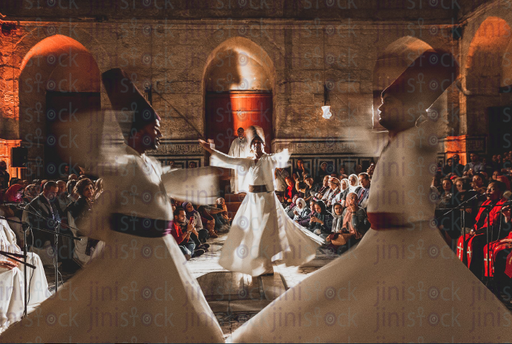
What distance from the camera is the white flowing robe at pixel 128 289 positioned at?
6.89 feet

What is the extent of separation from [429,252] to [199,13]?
11849 mm

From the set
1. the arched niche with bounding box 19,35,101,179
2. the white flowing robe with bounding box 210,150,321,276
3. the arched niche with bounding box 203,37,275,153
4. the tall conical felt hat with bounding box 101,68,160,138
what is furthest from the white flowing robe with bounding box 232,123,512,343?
the arched niche with bounding box 203,37,275,153

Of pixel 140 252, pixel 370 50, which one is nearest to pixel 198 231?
pixel 140 252

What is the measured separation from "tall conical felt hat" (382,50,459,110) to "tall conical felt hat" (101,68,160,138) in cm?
157


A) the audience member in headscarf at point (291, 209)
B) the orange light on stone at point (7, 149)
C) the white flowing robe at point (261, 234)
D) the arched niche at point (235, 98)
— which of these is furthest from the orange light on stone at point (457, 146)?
the orange light on stone at point (7, 149)

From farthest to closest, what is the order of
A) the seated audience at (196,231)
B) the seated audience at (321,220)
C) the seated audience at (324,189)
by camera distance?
the seated audience at (324,189) < the seated audience at (321,220) < the seated audience at (196,231)

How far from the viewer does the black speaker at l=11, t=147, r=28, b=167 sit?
11.6 m

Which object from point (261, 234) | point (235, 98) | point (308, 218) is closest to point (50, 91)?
point (235, 98)

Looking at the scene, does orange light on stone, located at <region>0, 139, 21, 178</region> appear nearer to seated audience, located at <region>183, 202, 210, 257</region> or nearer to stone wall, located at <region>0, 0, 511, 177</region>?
stone wall, located at <region>0, 0, 511, 177</region>

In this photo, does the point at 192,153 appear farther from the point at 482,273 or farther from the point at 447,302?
the point at 447,302

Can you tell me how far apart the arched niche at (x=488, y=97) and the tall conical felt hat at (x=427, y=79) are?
38.0 feet

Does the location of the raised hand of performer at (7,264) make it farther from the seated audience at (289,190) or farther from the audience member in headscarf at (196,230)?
the seated audience at (289,190)

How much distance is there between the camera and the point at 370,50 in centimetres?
1266

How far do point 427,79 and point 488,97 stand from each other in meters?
12.1
